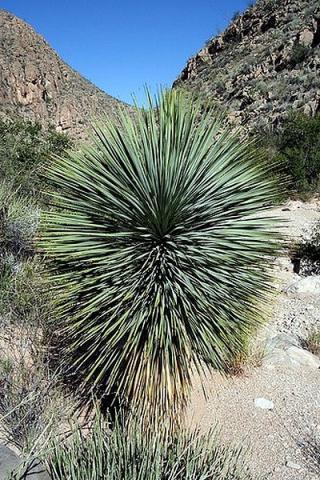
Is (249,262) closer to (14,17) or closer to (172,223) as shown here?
(172,223)

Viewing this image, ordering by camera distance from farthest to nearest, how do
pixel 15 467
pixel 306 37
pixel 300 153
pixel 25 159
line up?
pixel 306 37 → pixel 300 153 → pixel 25 159 → pixel 15 467

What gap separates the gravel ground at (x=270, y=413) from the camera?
3.54 metres

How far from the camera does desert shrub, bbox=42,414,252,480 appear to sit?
2.33m

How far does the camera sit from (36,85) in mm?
38188

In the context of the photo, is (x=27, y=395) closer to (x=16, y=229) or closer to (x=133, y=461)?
(x=133, y=461)

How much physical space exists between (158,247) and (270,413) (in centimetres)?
221

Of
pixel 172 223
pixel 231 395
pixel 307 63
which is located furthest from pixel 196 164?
pixel 307 63

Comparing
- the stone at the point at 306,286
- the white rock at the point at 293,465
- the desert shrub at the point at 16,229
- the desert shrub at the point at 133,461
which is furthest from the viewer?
the stone at the point at 306,286

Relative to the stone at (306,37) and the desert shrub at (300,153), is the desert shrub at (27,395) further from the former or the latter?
the stone at (306,37)

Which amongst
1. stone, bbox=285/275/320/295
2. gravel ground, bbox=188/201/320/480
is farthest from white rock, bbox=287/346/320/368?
stone, bbox=285/275/320/295

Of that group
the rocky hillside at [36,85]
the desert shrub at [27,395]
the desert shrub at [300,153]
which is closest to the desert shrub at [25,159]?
the desert shrub at [27,395]

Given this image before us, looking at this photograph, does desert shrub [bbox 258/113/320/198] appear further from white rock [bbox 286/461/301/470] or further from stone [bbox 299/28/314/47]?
white rock [bbox 286/461/301/470]

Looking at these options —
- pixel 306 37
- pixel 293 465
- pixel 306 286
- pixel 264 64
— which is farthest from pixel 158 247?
pixel 264 64

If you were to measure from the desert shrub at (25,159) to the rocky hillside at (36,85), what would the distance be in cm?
2101
